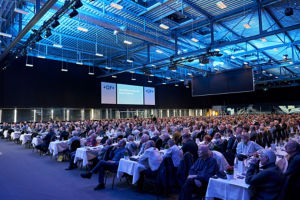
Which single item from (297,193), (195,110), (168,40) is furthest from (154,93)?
(297,193)

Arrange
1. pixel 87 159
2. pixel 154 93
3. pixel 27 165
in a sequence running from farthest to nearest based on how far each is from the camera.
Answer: pixel 154 93 → pixel 27 165 → pixel 87 159

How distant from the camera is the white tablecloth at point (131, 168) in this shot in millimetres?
4301

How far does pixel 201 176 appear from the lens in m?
3.36

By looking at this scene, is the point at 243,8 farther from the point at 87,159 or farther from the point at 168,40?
the point at 87,159

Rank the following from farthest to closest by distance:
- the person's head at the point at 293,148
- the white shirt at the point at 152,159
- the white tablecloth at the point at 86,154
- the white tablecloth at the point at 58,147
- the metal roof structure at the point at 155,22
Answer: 1. the metal roof structure at the point at 155,22
2. the white tablecloth at the point at 58,147
3. the white tablecloth at the point at 86,154
4. the white shirt at the point at 152,159
5. the person's head at the point at 293,148

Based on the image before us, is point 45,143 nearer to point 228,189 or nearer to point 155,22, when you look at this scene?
point 155,22

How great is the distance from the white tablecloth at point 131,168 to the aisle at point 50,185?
0.42m

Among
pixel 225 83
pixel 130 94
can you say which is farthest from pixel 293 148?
pixel 130 94

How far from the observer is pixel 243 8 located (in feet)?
29.8

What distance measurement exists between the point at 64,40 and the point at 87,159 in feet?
37.4

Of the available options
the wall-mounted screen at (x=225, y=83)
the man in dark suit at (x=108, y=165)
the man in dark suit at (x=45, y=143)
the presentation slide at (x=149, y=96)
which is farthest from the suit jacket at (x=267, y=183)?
the presentation slide at (x=149, y=96)

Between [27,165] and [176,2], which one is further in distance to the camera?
[176,2]

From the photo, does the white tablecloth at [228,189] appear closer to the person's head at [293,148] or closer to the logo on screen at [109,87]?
the person's head at [293,148]

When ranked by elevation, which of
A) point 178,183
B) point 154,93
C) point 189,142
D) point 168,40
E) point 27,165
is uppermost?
point 168,40
